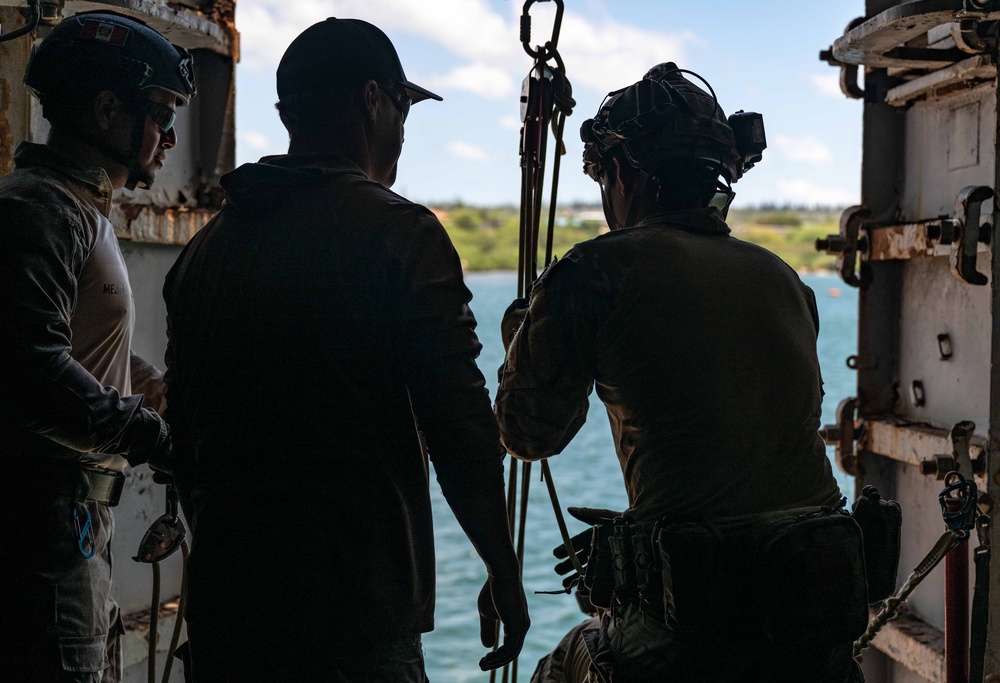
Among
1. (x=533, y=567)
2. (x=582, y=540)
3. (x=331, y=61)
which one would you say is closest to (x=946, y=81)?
(x=582, y=540)

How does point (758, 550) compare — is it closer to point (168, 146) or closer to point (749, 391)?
point (749, 391)

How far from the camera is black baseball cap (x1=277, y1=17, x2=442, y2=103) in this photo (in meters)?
1.83

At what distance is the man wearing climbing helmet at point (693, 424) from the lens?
1.79 metres

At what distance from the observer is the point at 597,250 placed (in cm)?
194

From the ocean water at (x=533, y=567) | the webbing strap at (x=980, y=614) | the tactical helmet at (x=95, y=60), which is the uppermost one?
the tactical helmet at (x=95, y=60)

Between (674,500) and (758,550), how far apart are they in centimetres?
17

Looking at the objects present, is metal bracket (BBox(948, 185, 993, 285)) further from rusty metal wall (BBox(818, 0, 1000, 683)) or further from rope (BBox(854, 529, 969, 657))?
rope (BBox(854, 529, 969, 657))

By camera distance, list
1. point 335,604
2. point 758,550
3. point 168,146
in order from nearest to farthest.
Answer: point 335,604
point 758,550
point 168,146

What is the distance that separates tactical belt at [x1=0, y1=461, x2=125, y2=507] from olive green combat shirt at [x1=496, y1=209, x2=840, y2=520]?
0.86m

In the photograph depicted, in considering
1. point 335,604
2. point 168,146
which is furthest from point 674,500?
point 168,146

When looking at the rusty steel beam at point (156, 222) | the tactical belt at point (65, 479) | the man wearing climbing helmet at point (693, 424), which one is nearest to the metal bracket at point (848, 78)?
the man wearing climbing helmet at point (693, 424)

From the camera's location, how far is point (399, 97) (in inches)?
75.2

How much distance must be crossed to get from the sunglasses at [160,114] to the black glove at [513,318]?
876mm

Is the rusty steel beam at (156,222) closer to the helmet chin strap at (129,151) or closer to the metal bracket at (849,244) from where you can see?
the helmet chin strap at (129,151)
